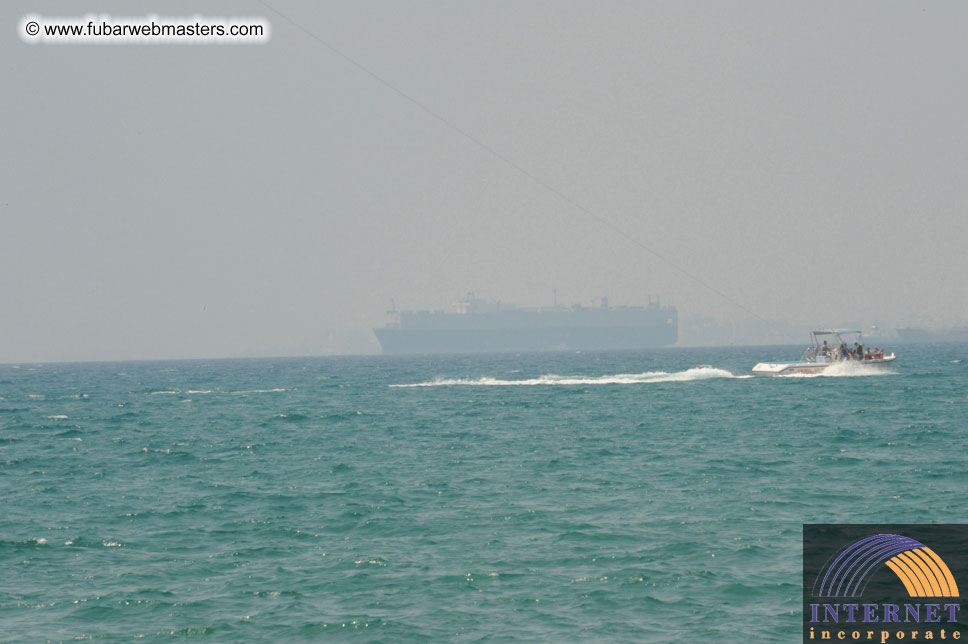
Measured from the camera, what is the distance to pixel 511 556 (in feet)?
60.6

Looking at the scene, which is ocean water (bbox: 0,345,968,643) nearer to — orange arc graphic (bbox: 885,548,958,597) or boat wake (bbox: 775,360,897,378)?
orange arc graphic (bbox: 885,548,958,597)

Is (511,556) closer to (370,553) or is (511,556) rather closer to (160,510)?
(370,553)

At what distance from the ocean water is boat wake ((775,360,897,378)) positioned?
99.5 ft

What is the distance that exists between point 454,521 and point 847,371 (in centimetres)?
6507

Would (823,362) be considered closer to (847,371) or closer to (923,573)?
(847,371)

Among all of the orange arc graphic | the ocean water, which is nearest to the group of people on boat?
the ocean water

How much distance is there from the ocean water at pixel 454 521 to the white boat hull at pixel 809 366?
30232 millimetres

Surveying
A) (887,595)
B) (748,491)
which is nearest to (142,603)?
(887,595)

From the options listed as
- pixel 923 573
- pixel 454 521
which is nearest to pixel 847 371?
pixel 454 521

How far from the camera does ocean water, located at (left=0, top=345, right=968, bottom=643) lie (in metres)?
15.2

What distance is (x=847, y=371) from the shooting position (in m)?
79.1

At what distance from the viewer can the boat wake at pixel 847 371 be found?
77688 millimetres

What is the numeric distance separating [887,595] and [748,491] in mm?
9430

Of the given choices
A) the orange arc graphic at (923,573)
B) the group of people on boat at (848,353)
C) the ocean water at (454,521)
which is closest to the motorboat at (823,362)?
the group of people on boat at (848,353)
